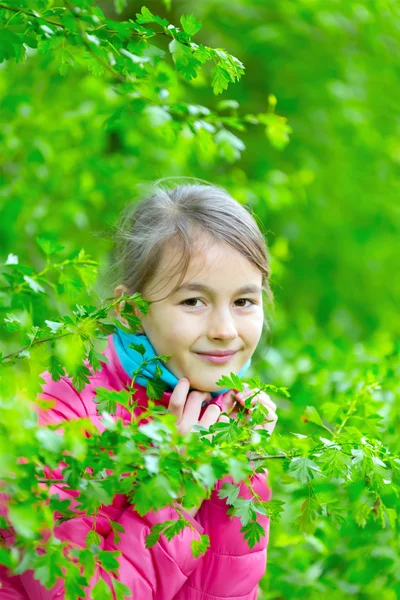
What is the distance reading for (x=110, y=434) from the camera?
53.6 inches

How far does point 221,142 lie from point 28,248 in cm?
171

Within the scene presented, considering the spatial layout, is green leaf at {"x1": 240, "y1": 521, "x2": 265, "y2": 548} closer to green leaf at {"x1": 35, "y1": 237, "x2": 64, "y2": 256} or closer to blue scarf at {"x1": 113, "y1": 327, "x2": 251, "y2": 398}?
blue scarf at {"x1": 113, "y1": 327, "x2": 251, "y2": 398}

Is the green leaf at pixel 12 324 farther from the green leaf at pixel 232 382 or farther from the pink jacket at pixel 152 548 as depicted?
the green leaf at pixel 232 382

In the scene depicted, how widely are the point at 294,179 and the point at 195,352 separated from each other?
2239mm

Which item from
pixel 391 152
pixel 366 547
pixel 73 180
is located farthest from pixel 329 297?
pixel 366 547

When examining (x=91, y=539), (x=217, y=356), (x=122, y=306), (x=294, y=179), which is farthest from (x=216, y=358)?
(x=294, y=179)

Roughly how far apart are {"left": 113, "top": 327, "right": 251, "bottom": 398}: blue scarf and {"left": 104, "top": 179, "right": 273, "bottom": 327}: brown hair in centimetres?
12

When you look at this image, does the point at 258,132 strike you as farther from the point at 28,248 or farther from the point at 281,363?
the point at 281,363

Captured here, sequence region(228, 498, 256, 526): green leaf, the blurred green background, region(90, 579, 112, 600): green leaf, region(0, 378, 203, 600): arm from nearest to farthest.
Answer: region(90, 579, 112, 600): green leaf
region(228, 498, 256, 526): green leaf
region(0, 378, 203, 600): arm
the blurred green background

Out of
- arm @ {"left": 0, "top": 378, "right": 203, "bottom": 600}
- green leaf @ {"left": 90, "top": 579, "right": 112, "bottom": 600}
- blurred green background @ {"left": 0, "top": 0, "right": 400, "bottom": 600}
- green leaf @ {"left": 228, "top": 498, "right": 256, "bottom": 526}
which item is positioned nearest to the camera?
green leaf @ {"left": 90, "top": 579, "right": 112, "bottom": 600}

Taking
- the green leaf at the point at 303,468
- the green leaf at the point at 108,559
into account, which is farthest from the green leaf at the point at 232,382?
the green leaf at the point at 108,559

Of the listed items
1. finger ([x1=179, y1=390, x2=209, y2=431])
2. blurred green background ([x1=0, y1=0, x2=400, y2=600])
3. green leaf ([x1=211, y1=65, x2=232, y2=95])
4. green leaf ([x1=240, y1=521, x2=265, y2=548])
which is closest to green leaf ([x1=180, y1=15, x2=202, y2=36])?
green leaf ([x1=211, y1=65, x2=232, y2=95])

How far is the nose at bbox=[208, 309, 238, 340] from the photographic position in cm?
187

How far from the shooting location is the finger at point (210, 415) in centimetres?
187
